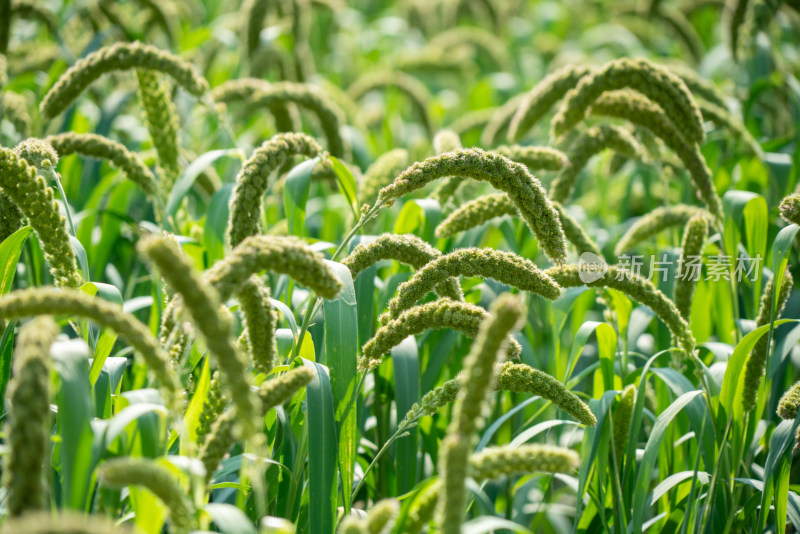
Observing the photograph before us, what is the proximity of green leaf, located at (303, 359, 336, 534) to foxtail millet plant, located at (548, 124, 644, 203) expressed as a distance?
150 centimetres

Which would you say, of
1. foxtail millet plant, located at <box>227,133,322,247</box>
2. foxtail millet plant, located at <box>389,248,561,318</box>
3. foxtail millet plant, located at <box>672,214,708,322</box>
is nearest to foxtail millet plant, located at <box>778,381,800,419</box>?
foxtail millet plant, located at <box>672,214,708,322</box>

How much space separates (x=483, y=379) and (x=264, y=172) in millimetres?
1032

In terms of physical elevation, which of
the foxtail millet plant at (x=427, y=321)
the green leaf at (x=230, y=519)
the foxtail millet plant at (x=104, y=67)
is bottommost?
the green leaf at (x=230, y=519)

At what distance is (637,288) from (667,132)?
0.95 m

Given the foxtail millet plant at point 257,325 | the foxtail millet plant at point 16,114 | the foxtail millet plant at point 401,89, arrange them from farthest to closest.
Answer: the foxtail millet plant at point 401,89 → the foxtail millet plant at point 16,114 → the foxtail millet plant at point 257,325

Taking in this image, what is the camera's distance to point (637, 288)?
207 centimetres

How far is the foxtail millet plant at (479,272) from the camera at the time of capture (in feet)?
5.96

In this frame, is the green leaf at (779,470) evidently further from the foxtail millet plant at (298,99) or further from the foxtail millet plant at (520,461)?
the foxtail millet plant at (298,99)

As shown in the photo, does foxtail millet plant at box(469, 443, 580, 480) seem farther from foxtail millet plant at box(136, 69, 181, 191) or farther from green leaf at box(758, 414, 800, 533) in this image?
foxtail millet plant at box(136, 69, 181, 191)

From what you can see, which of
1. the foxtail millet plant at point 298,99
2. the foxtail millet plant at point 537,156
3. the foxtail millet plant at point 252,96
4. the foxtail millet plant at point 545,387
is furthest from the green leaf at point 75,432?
the foxtail millet plant at point 252,96

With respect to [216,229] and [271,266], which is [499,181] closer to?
[271,266]

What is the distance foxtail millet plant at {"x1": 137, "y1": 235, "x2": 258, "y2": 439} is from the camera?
118 centimetres

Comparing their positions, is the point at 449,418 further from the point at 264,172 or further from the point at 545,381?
the point at 264,172

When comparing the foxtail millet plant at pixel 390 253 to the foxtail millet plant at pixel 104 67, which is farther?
the foxtail millet plant at pixel 104 67
